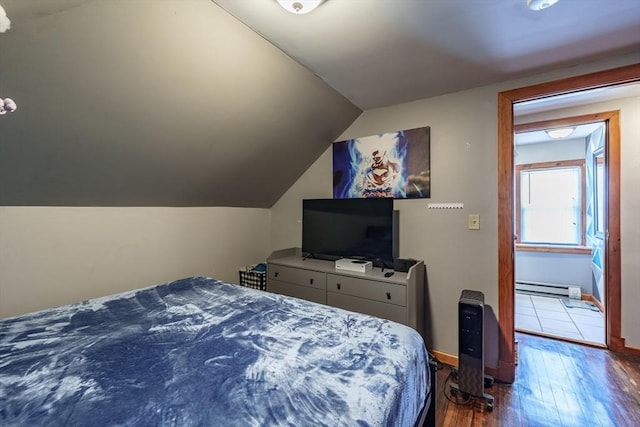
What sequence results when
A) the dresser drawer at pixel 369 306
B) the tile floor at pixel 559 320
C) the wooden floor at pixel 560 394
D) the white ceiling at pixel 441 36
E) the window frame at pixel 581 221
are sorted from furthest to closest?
the window frame at pixel 581 221 < the tile floor at pixel 559 320 < the dresser drawer at pixel 369 306 < the wooden floor at pixel 560 394 < the white ceiling at pixel 441 36

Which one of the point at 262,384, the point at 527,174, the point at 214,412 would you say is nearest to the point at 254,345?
the point at 262,384

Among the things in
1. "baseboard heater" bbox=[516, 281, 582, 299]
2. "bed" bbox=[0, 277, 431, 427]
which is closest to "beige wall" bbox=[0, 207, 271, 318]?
"bed" bbox=[0, 277, 431, 427]

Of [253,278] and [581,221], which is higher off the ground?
[581,221]

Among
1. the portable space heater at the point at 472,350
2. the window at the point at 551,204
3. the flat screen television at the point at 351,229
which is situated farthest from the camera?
the window at the point at 551,204

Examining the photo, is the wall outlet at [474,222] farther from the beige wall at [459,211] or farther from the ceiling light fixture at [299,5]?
the ceiling light fixture at [299,5]

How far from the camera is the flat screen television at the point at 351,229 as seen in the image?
2.47 meters

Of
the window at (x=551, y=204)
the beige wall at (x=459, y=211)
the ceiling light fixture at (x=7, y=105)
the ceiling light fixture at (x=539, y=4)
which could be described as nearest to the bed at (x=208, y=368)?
the ceiling light fixture at (x=7, y=105)

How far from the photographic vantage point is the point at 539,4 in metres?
1.33

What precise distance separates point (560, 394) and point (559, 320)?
169 centimetres

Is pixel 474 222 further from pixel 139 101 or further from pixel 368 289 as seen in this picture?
pixel 139 101

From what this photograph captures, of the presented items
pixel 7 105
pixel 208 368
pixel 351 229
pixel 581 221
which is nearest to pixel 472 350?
pixel 351 229

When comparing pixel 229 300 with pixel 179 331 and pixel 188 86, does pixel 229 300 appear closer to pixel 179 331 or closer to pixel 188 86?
pixel 179 331

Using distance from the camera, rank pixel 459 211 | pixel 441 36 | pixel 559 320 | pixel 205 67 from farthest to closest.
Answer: pixel 559 320 → pixel 459 211 → pixel 205 67 → pixel 441 36

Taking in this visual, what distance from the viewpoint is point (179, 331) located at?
4.34 ft
